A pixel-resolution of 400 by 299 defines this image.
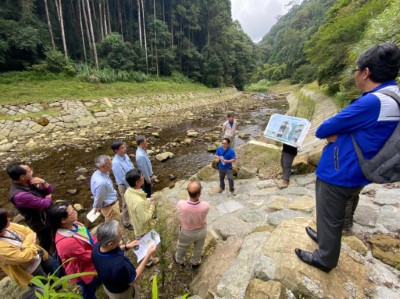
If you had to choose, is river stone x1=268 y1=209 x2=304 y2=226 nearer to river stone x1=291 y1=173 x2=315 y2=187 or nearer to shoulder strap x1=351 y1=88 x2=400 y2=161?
river stone x1=291 y1=173 x2=315 y2=187

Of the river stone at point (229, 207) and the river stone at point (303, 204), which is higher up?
the river stone at point (303, 204)

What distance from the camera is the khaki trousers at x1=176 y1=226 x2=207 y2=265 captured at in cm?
286

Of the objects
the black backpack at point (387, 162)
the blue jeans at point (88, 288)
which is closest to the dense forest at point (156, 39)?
the black backpack at point (387, 162)

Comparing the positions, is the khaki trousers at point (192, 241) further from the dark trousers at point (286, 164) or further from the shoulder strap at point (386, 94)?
the dark trousers at point (286, 164)

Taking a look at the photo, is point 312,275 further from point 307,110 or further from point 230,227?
point 307,110

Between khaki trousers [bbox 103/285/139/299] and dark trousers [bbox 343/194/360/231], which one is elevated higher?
dark trousers [bbox 343/194/360/231]

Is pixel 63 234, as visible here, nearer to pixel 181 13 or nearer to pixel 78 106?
pixel 78 106

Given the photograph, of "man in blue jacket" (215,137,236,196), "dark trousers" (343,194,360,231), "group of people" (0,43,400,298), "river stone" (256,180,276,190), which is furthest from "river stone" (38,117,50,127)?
"dark trousers" (343,194,360,231)

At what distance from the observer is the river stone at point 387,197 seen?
3347 mm

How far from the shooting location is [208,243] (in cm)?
346

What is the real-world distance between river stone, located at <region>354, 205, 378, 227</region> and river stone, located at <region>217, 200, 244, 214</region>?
2125 millimetres

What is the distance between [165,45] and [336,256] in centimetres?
3311

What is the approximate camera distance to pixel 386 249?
2.41m

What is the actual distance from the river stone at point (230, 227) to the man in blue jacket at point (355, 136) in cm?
172
